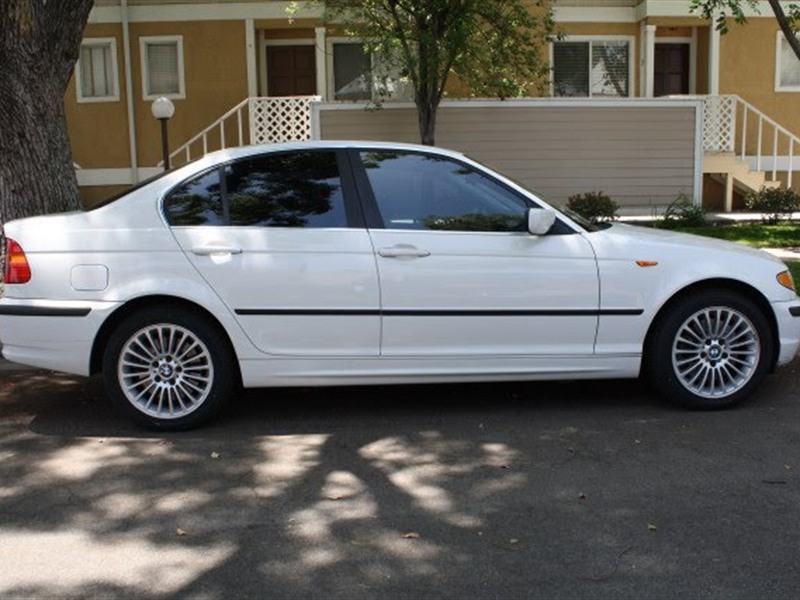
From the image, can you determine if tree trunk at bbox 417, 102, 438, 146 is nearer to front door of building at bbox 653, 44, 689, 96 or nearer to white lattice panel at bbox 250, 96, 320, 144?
white lattice panel at bbox 250, 96, 320, 144

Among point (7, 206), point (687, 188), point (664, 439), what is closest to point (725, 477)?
point (664, 439)

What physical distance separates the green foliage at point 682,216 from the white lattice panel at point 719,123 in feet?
6.03

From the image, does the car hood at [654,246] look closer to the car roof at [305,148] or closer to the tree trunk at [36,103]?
the car roof at [305,148]

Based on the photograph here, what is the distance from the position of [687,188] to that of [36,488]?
14348 mm

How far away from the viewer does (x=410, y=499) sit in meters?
4.27

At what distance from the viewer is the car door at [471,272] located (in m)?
5.29

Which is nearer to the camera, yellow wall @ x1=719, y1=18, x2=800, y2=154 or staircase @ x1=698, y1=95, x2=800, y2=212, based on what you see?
staircase @ x1=698, y1=95, x2=800, y2=212

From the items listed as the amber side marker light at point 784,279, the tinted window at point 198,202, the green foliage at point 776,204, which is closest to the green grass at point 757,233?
the green foliage at point 776,204

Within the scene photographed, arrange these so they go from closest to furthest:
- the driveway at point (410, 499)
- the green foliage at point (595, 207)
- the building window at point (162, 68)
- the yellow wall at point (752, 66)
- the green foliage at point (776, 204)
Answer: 1. the driveway at point (410, 499)
2. the green foliage at point (595, 207)
3. the green foliage at point (776, 204)
4. the building window at point (162, 68)
5. the yellow wall at point (752, 66)

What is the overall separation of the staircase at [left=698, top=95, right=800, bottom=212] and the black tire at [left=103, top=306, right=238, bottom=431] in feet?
45.1

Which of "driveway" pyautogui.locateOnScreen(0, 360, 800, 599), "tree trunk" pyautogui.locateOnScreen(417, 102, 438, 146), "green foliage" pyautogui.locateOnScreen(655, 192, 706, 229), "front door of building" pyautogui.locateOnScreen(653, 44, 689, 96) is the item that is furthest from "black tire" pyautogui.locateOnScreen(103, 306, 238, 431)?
"front door of building" pyautogui.locateOnScreen(653, 44, 689, 96)

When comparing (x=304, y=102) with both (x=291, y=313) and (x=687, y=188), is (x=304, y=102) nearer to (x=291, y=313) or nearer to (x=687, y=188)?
(x=687, y=188)

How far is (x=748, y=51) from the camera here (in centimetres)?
1788

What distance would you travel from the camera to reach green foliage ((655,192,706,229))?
48.2 feet
